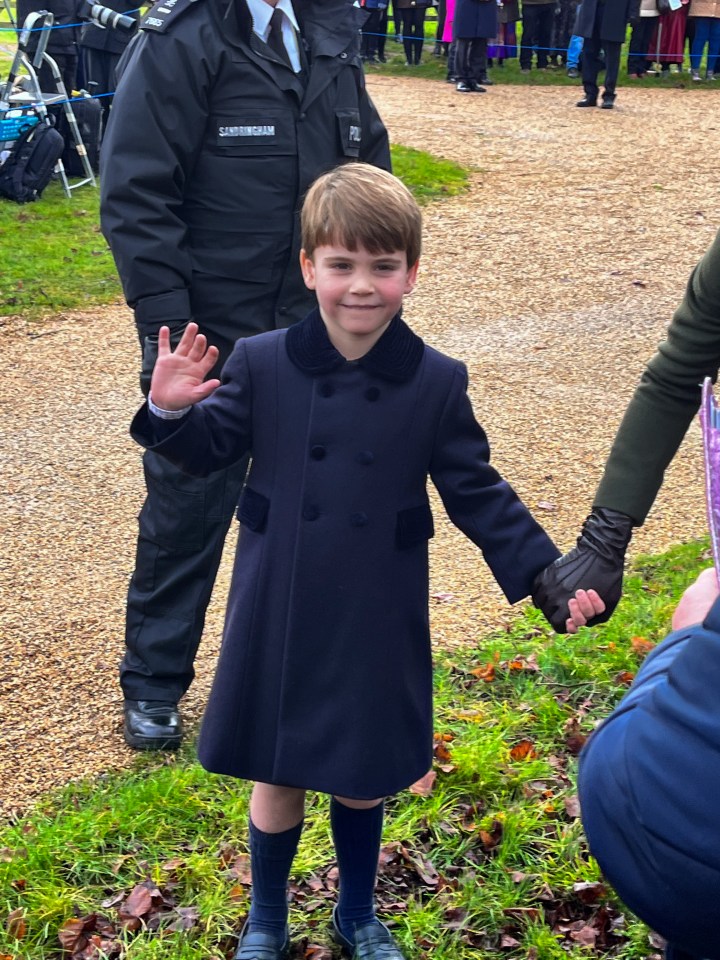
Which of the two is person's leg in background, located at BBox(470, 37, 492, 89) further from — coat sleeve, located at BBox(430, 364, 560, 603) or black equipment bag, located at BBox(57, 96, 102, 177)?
coat sleeve, located at BBox(430, 364, 560, 603)

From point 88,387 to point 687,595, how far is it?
18.5ft

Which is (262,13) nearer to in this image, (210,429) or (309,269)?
(309,269)

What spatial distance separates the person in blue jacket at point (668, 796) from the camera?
5.03 feet

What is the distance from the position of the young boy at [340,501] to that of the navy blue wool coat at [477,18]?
14.2m

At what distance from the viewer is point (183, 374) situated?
8.56 feet

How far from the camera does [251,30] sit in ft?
11.8

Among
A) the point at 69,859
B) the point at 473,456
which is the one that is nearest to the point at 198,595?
the point at 69,859

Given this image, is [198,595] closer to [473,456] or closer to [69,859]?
[69,859]

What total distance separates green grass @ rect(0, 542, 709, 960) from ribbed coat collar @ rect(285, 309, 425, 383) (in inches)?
56.1

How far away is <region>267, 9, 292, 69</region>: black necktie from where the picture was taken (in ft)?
12.1

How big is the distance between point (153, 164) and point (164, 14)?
0.43 m

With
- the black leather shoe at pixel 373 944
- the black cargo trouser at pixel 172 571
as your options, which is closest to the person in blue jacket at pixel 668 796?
the black leather shoe at pixel 373 944

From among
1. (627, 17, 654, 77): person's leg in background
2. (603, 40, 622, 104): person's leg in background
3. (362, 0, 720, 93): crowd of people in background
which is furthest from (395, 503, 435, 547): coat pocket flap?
(627, 17, 654, 77): person's leg in background

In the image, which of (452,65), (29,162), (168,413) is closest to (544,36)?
(452,65)
